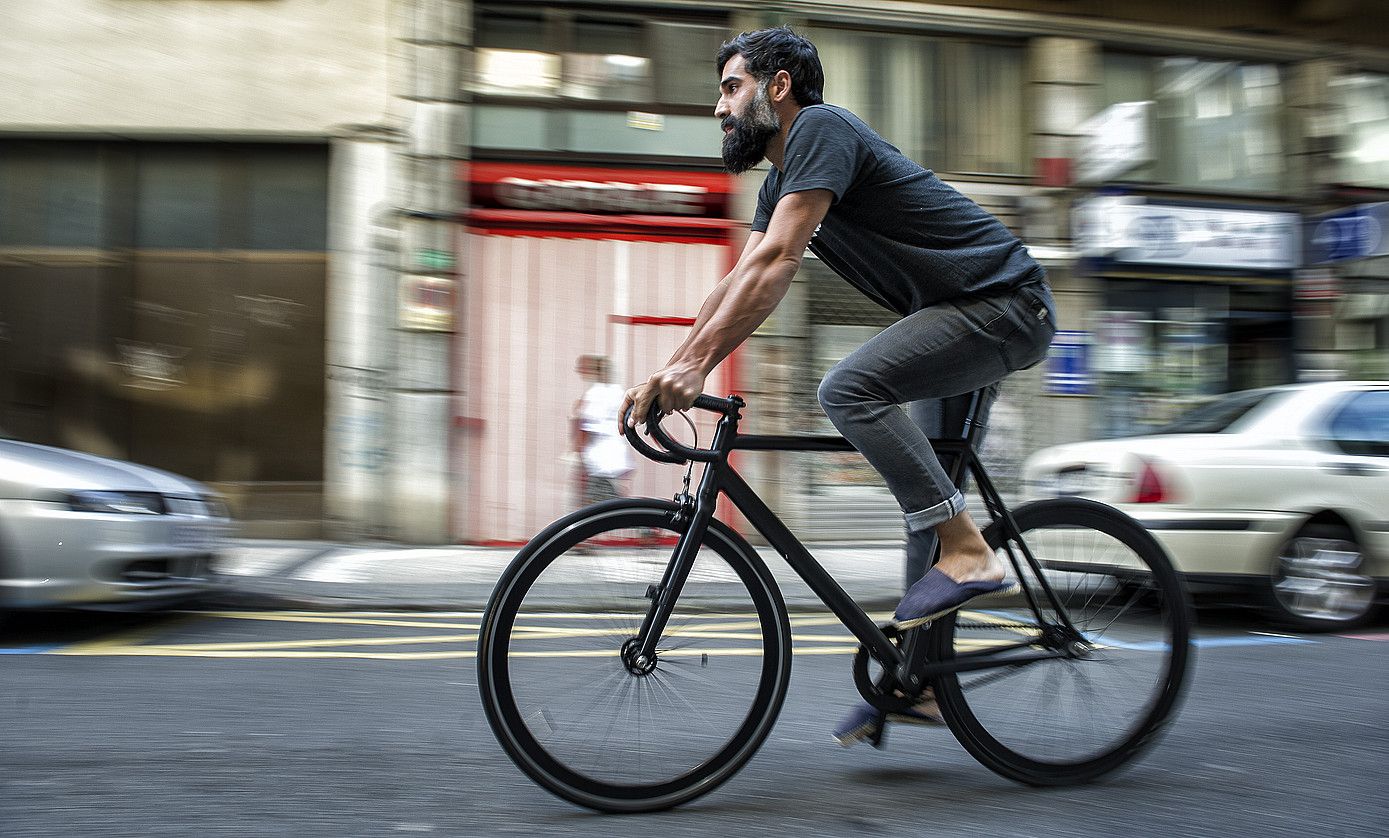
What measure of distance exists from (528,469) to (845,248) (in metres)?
8.35

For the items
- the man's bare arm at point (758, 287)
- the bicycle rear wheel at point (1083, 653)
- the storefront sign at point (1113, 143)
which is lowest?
the bicycle rear wheel at point (1083, 653)

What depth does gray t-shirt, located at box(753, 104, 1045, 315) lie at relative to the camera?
2.72 m

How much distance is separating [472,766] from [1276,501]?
16.1ft

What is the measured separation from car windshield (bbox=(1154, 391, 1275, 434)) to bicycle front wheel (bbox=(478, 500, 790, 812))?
4.73m

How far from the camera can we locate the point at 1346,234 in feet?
41.3

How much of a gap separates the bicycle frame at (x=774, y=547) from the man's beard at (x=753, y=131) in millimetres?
625

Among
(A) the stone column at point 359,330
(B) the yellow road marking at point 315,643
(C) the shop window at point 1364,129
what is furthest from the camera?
(C) the shop window at point 1364,129

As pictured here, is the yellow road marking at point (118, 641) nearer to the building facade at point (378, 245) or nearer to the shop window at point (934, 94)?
the building facade at point (378, 245)

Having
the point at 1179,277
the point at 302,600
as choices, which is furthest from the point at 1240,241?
the point at 302,600

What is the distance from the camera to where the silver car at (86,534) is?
209 inches

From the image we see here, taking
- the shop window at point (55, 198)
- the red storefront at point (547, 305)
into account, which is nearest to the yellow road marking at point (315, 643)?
the red storefront at point (547, 305)

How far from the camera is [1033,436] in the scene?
38.9 feet

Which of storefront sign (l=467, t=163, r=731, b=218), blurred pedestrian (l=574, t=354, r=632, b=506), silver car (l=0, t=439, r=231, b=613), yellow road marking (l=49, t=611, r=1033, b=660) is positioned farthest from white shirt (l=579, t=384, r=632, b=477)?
silver car (l=0, t=439, r=231, b=613)

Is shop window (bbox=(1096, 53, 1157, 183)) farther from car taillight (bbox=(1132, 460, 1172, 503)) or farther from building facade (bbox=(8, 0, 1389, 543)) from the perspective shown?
car taillight (bbox=(1132, 460, 1172, 503))
